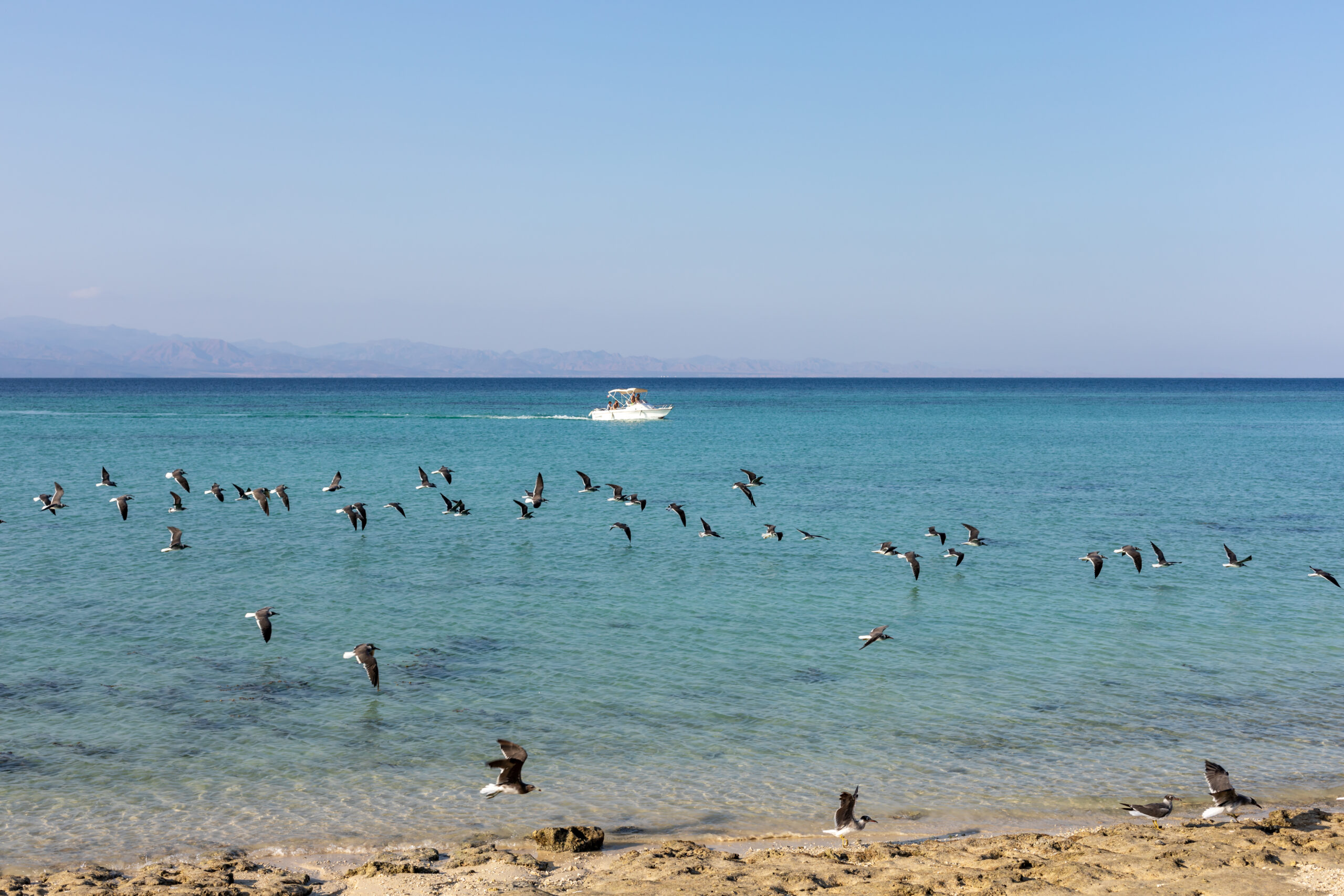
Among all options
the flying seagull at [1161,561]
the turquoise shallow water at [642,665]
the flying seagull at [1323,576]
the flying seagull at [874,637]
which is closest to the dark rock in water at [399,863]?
the turquoise shallow water at [642,665]

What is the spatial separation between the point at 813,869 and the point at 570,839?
3369 mm

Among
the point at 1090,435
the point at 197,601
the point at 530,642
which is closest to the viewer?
the point at 530,642

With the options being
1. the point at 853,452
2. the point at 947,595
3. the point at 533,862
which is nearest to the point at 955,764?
the point at 533,862

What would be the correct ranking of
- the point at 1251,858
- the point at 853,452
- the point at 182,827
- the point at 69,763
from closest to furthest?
the point at 1251,858
the point at 182,827
the point at 69,763
the point at 853,452

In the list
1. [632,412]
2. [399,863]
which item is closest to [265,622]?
[399,863]

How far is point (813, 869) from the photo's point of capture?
12883 millimetres

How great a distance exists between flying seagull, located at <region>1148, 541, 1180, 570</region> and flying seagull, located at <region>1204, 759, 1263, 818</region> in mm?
16081

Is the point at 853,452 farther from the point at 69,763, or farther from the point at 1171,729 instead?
the point at 69,763

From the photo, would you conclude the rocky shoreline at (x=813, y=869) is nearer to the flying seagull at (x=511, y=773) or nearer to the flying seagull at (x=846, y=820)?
the flying seagull at (x=846, y=820)

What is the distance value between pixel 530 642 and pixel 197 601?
10.7m

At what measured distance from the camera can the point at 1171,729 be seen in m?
19.1

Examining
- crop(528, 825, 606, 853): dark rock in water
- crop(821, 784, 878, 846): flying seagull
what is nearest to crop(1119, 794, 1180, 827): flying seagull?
crop(821, 784, 878, 846): flying seagull

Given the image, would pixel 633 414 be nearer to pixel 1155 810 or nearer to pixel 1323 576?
pixel 1323 576

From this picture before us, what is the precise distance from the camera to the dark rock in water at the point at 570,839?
14.0 m
